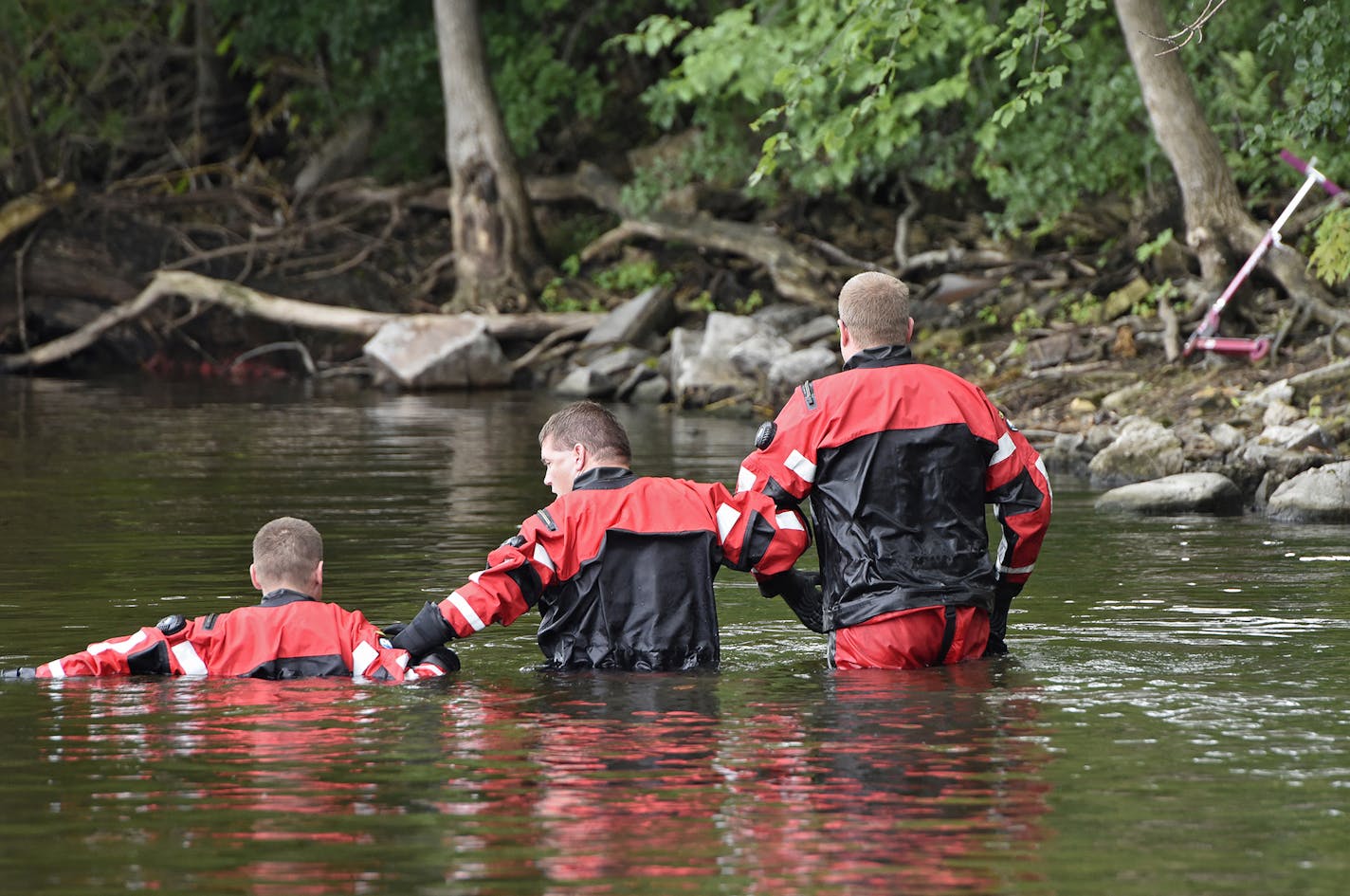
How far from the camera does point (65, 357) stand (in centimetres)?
2870

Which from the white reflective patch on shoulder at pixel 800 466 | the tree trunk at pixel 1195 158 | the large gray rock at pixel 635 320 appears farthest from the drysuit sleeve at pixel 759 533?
the large gray rock at pixel 635 320

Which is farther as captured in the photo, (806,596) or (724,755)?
(806,596)

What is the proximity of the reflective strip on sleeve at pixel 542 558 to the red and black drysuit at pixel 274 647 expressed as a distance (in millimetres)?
586

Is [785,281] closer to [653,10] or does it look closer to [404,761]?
[653,10]

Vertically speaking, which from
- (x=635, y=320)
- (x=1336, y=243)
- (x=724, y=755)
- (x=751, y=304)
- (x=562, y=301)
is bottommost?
(x=724, y=755)

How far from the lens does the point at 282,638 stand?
6887mm

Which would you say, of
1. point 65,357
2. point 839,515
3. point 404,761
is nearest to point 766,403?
point 65,357

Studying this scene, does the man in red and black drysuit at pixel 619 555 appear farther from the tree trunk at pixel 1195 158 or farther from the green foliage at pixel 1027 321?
the green foliage at pixel 1027 321

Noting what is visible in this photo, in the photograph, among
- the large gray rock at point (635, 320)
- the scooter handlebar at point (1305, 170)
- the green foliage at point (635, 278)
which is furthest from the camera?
the green foliage at point (635, 278)

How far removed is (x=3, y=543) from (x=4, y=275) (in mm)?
18571

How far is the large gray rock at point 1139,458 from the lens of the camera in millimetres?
14516

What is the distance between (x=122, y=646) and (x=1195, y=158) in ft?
A: 43.3

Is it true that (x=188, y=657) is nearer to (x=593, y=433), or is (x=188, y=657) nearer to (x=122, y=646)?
(x=122, y=646)

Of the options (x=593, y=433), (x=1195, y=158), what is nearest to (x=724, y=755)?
(x=593, y=433)
